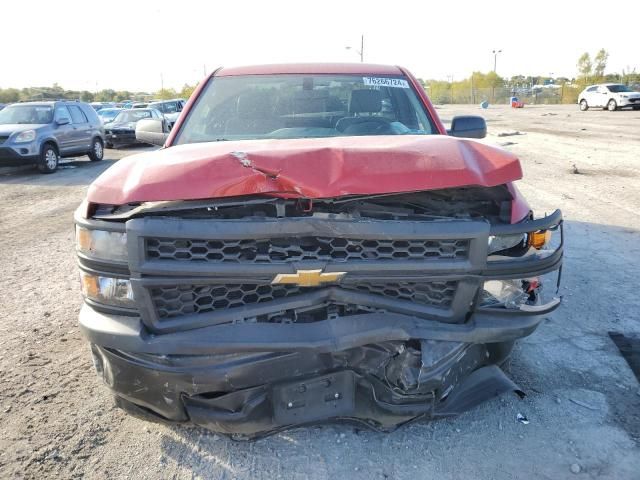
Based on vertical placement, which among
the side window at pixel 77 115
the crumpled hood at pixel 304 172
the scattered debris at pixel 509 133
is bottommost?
the scattered debris at pixel 509 133

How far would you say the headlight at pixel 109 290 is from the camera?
2.22 metres

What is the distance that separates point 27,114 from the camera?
13531mm

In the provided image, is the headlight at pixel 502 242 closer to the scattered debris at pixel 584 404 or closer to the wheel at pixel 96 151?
the scattered debris at pixel 584 404

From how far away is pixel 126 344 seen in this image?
7.06 feet

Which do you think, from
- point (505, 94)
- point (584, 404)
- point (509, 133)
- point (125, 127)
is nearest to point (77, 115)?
point (125, 127)

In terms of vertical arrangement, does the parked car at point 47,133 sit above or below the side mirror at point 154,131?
below

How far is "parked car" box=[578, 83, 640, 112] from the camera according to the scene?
110 feet

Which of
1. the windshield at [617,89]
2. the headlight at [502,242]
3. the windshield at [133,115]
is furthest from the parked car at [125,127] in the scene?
the windshield at [617,89]

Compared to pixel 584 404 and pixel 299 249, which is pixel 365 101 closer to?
pixel 299 249

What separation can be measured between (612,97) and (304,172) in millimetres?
38664

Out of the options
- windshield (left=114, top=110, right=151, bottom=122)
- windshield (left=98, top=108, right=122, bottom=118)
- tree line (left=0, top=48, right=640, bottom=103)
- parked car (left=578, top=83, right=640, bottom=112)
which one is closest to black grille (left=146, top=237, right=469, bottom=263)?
windshield (left=114, top=110, right=151, bottom=122)

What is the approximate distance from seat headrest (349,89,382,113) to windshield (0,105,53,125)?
12.1 metres

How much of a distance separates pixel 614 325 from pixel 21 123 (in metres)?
13.9

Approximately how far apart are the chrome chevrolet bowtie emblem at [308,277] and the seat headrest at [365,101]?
194cm
